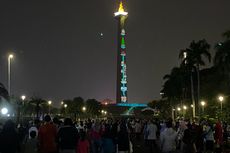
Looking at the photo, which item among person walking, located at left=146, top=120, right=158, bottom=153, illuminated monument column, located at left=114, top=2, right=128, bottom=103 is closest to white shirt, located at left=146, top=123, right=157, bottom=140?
person walking, located at left=146, top=120, right=158, bottom=153

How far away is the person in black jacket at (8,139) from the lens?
10.7 metres

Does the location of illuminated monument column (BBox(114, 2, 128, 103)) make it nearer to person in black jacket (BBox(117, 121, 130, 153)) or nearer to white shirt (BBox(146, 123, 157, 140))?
white shirt (BBox(146, 123, 157, 140))

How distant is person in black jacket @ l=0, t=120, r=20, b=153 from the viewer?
10695mm

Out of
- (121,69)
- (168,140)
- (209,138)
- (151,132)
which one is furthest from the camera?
(121,69)

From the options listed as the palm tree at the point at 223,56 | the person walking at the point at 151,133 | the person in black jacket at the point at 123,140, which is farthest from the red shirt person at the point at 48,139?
the palm tree at the point at 223,56

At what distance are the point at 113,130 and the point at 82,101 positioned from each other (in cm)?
15601

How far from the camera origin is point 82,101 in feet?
558

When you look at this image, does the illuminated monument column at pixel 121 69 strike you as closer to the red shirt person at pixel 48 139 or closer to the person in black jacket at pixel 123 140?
the person in black jacket at pixel 123 140

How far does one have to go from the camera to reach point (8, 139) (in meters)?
10.7

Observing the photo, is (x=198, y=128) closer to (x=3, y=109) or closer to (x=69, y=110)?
(x=3, y=109)

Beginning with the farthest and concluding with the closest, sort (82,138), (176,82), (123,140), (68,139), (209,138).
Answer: (176,82), (209,138), (123,140), (82,138), (68,139)

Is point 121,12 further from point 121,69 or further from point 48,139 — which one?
point 48,139

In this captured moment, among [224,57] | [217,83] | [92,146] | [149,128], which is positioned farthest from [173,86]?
[92,146]

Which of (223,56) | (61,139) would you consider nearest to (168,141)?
(61,139)
